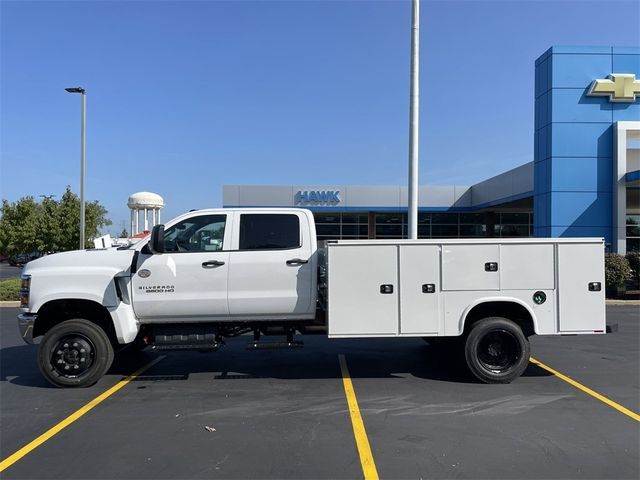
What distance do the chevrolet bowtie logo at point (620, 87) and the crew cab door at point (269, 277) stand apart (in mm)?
16051

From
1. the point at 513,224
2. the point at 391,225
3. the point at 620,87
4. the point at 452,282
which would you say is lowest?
the point at 452,282

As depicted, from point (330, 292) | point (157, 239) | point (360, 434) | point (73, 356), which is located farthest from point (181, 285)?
point (360, 434)

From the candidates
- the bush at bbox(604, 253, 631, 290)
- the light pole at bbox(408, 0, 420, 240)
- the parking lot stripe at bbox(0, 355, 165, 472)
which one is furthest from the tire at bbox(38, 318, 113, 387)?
the bush at bbox(604, 253, 631, 290)

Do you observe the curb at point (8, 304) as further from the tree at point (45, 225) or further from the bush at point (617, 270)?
the bush at point (617, 270)

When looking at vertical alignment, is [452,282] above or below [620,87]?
below

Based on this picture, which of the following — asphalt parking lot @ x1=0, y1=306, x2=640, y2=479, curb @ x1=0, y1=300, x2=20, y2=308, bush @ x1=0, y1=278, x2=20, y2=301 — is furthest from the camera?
bush @ x1=0, y1=278, x2=20, y2=301

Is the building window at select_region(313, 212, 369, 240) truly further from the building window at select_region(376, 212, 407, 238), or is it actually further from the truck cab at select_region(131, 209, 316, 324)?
the truck cab at select_region(131, 209, 316, 324)

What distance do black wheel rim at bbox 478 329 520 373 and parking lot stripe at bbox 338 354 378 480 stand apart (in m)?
1.83

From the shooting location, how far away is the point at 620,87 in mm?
17484

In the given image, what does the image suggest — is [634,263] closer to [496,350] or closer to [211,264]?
[496,350]

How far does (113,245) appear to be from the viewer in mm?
7371

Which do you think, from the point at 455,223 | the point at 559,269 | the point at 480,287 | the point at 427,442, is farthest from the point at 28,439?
the point at 455,223

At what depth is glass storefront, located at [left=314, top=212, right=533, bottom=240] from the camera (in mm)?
33688

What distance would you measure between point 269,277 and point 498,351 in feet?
10.7
